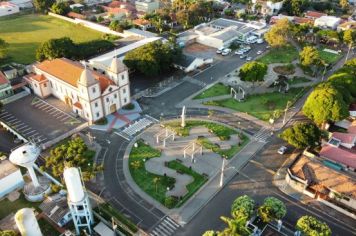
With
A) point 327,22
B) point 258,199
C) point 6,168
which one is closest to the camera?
point 6,168

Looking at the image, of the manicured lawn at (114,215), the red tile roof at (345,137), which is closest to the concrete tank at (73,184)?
the manicured lawn at (114,215)

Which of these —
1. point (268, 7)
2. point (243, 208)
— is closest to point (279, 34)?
point (268, 7)

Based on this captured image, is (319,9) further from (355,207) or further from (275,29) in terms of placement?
(355,207)

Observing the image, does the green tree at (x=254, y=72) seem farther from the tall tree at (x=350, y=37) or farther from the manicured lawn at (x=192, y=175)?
the tall tree at (x=350, y=37)

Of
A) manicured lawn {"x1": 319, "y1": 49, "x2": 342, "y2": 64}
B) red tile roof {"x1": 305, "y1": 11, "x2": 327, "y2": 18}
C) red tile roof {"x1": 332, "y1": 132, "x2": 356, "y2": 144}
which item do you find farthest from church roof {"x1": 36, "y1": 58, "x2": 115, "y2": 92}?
red tile roof {"x1": 305, "y1": 11, "x2": 327, "y2": 18}

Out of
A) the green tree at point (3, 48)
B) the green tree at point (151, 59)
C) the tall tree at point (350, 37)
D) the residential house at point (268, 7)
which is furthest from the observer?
the residential house at point (268, 7)

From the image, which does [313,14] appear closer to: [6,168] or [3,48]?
[3,48]

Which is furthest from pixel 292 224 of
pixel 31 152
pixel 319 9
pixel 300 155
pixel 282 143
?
pixel 319 9
